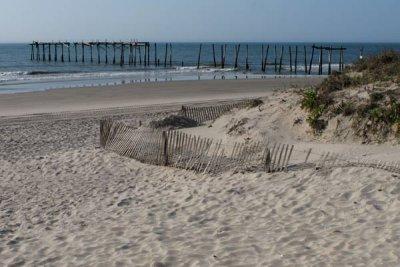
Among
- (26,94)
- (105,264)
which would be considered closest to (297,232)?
(105,264)

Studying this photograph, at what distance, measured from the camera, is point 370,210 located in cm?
762

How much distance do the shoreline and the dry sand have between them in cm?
1238

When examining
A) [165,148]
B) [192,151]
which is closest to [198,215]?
[192,151]

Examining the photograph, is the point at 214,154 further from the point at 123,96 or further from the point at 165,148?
the point at 123,96

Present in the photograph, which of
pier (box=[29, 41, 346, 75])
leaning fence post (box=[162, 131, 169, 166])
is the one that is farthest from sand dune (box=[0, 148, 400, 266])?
pier (box=[29, 41, 346, 75])

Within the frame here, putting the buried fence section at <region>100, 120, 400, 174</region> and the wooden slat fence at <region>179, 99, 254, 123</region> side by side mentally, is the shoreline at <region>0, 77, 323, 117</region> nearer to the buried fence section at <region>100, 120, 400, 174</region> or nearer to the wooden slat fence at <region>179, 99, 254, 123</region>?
the wooden slat fence at <region>179, 99, 254, 123</region>

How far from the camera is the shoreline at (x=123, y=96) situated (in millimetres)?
24531

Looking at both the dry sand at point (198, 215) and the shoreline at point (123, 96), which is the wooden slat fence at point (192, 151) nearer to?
the dry sand at point (198, 215)

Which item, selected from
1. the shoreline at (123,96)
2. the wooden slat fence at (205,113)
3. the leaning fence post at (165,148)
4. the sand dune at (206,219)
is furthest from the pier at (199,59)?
the sand dune at (206,219)

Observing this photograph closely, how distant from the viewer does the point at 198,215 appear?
824 centimetres

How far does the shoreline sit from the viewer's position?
24531mm

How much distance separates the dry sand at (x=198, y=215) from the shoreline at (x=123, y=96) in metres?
12.4

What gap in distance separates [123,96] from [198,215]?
21281mm

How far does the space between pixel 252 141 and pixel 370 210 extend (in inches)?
190
